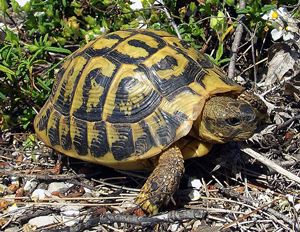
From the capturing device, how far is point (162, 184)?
3.36 meters

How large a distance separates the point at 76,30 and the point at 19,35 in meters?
0.52

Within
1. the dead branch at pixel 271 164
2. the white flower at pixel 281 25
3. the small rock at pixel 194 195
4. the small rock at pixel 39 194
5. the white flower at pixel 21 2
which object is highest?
the white flower at pixel 21 2

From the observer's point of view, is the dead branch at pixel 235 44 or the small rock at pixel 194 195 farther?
the dead branch at pixel 235 44

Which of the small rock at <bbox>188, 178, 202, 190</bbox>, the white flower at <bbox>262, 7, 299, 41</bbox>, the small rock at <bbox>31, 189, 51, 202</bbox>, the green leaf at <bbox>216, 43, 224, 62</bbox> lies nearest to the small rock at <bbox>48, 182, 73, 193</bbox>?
the small rock at <bbox>31, 189, 51, 202</bbox>

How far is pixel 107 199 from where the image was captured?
3.66m

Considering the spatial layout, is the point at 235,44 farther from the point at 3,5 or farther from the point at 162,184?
the point at 3,5

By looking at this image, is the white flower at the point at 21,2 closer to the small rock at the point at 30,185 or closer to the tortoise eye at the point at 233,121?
the small rock at the point at 30,185

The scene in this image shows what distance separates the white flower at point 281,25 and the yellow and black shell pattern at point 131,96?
0.74m

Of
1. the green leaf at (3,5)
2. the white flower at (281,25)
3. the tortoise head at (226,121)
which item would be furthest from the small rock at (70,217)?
the white flower at (281,25)

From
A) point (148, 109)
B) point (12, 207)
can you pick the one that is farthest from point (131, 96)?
point (12, 207)

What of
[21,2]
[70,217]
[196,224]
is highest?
[21,2]

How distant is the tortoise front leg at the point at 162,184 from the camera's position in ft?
11.0

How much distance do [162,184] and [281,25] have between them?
1607mm

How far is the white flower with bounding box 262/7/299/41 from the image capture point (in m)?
4.23
